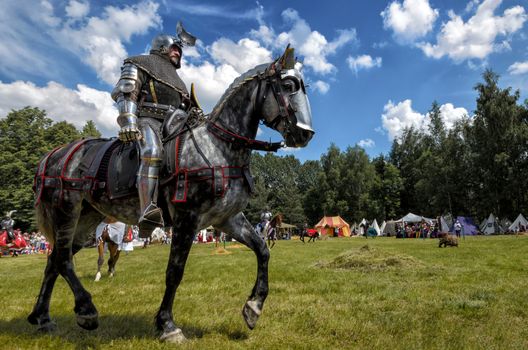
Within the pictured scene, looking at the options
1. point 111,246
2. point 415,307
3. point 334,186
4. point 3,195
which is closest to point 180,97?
point 415,307

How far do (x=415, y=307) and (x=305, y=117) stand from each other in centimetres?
406

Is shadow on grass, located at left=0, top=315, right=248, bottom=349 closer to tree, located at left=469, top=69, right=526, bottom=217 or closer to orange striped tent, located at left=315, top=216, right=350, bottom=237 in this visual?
tree, located at left=469, top=69, right=526, bottom=217

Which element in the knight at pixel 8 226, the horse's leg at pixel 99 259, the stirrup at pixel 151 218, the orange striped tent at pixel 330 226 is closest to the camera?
the stirrup at pixel 151 218

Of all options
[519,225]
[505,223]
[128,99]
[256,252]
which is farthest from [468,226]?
[128,99]

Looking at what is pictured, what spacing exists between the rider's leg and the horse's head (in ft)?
4.77

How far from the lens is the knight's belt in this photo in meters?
5.28

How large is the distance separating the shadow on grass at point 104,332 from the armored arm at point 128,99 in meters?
2.50

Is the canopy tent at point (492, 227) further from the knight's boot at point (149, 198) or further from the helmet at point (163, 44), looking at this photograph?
the knight's boot at point (149, 198)

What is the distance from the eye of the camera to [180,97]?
5.65 meters

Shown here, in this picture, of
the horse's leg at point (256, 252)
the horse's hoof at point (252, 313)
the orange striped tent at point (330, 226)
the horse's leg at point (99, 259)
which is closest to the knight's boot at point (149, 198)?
the horse's leg at point (256, 252)

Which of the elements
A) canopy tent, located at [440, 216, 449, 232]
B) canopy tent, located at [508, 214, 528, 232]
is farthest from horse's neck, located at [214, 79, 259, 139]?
canopy tent, located at [440, 216, 449, 232]

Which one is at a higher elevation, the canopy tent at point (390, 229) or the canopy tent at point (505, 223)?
the canopy tent at point (505, 223)

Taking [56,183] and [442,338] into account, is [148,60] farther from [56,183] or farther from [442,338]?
[442,338]

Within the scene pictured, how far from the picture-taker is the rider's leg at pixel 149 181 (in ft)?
14.7
